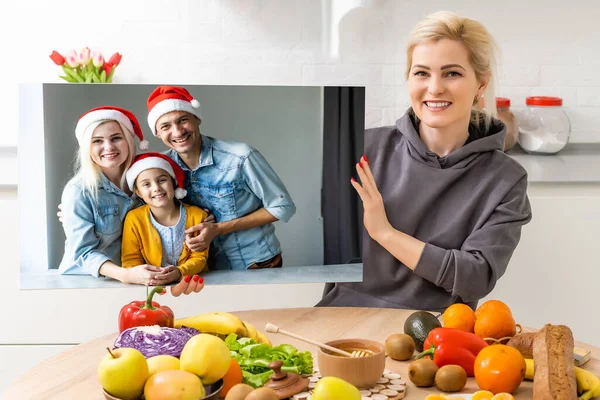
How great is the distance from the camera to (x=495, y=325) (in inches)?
60.4

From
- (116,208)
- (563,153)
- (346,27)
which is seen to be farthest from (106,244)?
(563,153)

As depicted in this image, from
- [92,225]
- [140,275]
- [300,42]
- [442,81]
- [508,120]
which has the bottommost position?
[140,275]

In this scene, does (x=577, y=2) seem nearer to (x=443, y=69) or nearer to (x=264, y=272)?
(x=443, y=69)

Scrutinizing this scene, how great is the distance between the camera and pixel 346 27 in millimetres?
3352

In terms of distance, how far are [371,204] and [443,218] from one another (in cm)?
23

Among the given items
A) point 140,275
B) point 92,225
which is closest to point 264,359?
point 140,275

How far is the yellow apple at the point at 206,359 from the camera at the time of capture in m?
1.22

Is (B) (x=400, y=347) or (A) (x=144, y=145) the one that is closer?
(B) (x=400, y=347)

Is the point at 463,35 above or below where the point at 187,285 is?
above

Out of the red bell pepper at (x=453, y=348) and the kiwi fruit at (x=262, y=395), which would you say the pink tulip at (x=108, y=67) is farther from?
the kiwi fruit at (x=262, y=395)

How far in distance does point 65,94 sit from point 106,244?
339 millimetres

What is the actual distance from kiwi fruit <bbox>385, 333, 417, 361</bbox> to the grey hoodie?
1.37 ft

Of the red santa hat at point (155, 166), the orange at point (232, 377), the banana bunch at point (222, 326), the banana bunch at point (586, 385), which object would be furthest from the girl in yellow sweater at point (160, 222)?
the banana bunch at point (586, 385)

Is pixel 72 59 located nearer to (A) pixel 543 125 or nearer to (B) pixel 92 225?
(B) pixel 92 225
